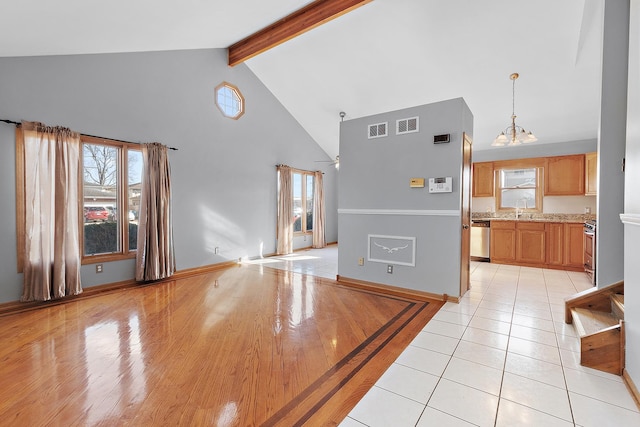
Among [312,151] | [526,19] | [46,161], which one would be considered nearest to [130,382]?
[46,161]

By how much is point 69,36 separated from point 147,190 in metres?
2.03

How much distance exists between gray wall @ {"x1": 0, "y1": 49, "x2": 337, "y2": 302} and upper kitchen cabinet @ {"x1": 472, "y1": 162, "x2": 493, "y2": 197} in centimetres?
436

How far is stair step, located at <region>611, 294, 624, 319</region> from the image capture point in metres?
2.35

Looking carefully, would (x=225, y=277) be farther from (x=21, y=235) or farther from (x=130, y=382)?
(x=130, y=382)

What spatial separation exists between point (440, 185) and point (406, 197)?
18.6 inches

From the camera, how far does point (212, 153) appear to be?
542 centimetres

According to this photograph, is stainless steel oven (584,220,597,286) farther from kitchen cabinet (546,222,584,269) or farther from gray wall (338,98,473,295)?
gray wall (338,98,473,295)

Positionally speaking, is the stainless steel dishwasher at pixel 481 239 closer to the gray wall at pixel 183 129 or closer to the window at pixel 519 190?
the window at pixel 519 190

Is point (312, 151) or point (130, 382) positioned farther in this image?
point (312, 151)

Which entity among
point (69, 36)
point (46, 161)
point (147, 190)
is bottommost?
point (147, 190)

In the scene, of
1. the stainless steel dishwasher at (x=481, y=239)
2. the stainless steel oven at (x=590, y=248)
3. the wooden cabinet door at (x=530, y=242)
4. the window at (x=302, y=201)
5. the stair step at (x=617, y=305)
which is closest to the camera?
the stair step at (x=617, y=305)

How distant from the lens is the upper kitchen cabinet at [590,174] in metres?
5.29

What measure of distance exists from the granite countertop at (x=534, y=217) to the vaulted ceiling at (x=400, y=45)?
1577 mm

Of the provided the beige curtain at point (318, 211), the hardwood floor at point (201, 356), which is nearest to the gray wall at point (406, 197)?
the hardwood floor at point (201, 356)
